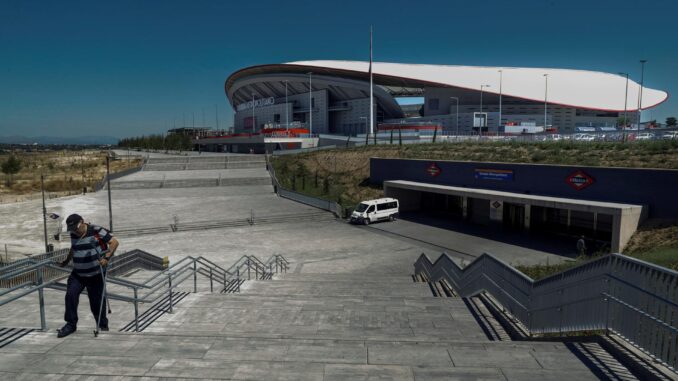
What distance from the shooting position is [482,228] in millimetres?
21938

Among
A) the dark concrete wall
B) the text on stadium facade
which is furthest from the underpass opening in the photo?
the text on stadium facade

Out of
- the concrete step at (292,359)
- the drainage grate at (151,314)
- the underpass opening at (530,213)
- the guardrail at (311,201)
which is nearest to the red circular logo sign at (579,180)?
the underpass opening at (530,213)

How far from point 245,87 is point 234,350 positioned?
303 feet

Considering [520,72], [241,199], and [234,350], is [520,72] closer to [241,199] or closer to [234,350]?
[241,199]

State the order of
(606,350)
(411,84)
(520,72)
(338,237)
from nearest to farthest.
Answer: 1. (606,350)
2. (338,237)
3. (411,84)
4. (520,72)

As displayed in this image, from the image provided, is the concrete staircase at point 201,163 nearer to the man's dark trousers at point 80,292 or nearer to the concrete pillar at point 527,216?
the concrete pillar at point 527,216

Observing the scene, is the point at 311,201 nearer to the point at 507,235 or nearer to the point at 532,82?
the point at 507,235

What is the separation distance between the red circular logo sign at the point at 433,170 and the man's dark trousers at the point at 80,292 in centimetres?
2150

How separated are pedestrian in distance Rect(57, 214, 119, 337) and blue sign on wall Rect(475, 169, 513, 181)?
19.1 m

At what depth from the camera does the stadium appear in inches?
2393

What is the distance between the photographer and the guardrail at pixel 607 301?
391 cm

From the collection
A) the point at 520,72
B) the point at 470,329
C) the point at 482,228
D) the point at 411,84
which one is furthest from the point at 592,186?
the point at 520,72

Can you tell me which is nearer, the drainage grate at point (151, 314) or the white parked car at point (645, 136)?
the drainage grate at point (151, 314)

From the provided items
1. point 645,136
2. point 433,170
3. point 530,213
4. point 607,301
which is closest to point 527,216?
point 530,213
